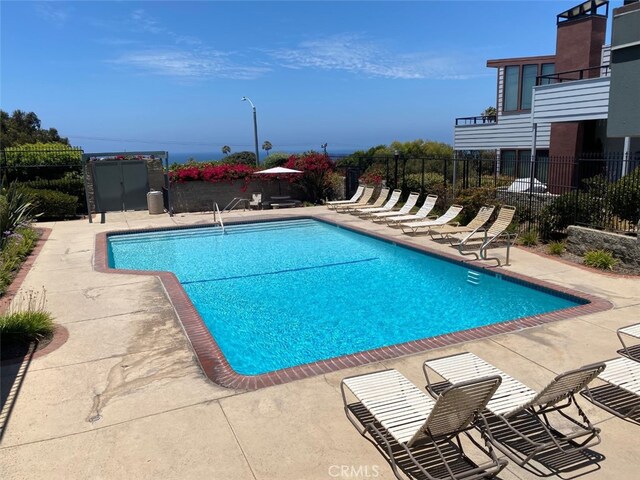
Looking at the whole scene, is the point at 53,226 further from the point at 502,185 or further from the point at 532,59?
the point at 532,59

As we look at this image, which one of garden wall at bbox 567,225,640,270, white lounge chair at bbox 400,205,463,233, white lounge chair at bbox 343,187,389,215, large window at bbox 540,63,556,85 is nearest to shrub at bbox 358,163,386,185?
white lounge chair at bbox 343,187,389,215

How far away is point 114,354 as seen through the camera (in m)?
5.74

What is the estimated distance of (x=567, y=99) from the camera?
15344 mm

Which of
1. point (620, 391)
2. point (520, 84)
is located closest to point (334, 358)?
point (620, 391)

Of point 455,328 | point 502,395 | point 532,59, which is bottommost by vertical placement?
point 455,328

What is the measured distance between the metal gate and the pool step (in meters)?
14.4

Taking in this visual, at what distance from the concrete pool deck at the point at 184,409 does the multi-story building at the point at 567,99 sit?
424 cm

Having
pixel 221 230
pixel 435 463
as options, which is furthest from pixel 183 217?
pixel 435 463

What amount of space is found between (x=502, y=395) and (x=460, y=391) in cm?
100

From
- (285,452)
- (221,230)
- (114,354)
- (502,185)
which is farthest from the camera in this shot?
(221,230)

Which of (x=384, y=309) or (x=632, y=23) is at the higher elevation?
(x=632, y=23)

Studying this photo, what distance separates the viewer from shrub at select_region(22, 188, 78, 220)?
16.9 metres

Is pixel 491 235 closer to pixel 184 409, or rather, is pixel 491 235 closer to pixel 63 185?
pixel 184 409

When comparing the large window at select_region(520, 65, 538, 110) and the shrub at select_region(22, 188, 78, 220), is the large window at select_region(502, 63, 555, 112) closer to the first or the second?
the large window at select_region(520, 65, 538, 110)
